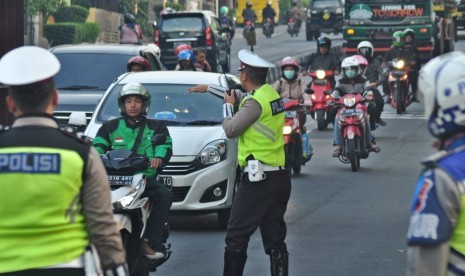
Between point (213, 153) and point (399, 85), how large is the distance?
47.2ft

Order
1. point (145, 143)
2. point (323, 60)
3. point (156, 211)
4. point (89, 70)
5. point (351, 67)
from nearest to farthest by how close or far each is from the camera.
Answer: point (156, 211) → point (145, 143) → point (89, 70) → point (351, 67) → point (323, 60)

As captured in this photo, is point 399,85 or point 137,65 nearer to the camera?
point 137,65

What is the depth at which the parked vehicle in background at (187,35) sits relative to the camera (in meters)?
35.8

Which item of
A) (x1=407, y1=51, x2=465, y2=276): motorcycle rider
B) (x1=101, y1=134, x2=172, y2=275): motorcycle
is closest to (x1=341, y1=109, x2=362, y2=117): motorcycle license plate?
(x1=101, y1=134, x2=172, y2=275): motorcycle

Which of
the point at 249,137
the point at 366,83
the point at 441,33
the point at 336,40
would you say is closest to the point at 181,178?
the point at 249,137

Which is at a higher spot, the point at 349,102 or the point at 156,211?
the point at 349,102

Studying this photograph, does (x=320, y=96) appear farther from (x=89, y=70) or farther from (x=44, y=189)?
(x=44, y=189)

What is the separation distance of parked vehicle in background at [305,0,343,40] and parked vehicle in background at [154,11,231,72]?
23.5 meters

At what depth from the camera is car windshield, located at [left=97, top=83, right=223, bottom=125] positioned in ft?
43.3

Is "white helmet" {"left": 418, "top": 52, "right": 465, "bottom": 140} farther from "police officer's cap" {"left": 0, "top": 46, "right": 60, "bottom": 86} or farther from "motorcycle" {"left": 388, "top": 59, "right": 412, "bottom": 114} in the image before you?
"motorcycle" {"left": 388, "top": 59, "right": 412, "bottom": 114}

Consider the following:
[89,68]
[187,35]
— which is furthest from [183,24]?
[89,68]

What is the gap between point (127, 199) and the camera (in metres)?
8.77

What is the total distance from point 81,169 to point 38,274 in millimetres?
432

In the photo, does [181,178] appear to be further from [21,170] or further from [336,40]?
[336,40]
